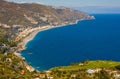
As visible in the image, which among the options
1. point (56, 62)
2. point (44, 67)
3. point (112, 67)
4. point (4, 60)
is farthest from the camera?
point (56, 62)

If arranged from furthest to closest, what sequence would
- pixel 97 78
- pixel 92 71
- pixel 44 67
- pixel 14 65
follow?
1. pixel 44 67
2. pixel 14 65
3. pixel 92 71
4. pixel 97 78

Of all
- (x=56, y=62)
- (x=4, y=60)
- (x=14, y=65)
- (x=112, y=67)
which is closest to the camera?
(x=112, y=67)

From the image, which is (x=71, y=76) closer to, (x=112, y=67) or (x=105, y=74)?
(x=105, y=74)

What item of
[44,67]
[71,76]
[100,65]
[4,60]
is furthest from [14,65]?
[44,67]

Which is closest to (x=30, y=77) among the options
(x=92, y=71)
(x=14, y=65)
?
(x=92, y=71)

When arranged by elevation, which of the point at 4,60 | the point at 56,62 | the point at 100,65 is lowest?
the point at 56,62

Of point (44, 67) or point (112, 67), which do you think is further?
point (44, 67)

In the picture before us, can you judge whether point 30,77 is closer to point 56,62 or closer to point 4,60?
point 4,60

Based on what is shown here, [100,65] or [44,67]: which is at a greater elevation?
[100,65]

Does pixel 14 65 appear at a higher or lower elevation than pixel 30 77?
lower
